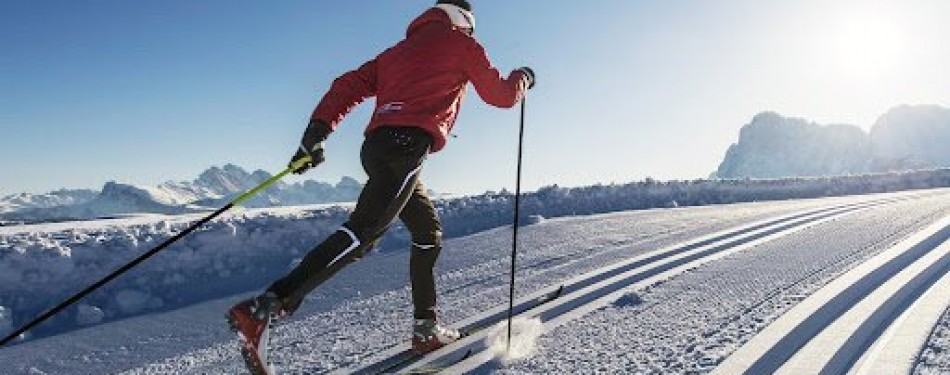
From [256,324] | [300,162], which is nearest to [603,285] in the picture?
[300,162]

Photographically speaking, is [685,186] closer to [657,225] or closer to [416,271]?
[657,225]

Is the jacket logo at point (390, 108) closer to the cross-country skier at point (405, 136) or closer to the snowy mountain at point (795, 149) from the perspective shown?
the cross-country skier at point (405, 136)

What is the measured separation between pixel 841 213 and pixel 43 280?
9.17 m

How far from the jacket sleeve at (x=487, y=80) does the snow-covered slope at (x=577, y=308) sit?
131 centimetres

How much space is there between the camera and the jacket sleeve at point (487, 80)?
3.93 meters

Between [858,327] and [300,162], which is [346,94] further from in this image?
[858,327]

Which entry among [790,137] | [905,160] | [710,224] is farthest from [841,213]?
[790,137]

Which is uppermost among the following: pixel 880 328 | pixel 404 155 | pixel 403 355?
pixel 404 155

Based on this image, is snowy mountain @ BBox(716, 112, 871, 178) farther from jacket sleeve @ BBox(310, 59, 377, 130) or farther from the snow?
jacket sleeve @ BBox(310, 59, 377, 130)

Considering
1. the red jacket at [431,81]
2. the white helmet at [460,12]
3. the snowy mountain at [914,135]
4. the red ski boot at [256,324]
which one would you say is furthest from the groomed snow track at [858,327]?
the snowy mountain at [914,135]

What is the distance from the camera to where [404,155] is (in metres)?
3.76

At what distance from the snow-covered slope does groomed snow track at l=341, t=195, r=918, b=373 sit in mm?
30

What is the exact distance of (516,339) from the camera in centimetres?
396

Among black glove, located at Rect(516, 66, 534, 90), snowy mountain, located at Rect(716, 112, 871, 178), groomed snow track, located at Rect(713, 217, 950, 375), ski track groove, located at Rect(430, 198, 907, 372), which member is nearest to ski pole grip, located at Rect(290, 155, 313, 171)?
ski track groove, located at Rect(430, 198, 907, 372)
